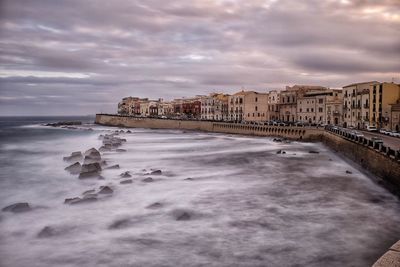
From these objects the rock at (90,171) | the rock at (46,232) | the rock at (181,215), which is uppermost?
the rock at (90,171)

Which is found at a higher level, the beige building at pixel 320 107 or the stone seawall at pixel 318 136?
the beige building at pixel 320 107

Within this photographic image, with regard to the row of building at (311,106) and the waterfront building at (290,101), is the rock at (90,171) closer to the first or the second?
the row of building at (311,106)

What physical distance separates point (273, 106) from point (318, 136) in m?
41.9

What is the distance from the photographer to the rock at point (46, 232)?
1561 cm

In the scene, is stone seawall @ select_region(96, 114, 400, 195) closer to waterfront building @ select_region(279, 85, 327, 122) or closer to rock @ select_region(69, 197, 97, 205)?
rock @ select_region(69, 197, 97, 205)

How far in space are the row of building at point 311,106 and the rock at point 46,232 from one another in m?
57.4

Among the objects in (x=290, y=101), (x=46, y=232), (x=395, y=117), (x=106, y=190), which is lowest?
(x=46, y=232)

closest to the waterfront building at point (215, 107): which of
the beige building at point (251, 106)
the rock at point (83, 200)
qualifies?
the beige building at point (251, 106)

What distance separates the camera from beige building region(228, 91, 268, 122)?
101m

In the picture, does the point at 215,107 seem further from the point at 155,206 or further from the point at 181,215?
the point at 181,215

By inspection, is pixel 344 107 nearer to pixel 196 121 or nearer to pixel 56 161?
pixel 196 121

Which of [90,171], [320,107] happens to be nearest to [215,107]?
[320,107]

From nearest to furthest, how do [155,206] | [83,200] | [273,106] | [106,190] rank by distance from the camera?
1. [155,206]
2. [83,200]
3. [106,190]
4. [273,106]

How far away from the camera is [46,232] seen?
52.1ft
